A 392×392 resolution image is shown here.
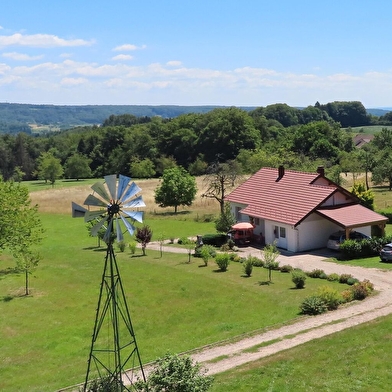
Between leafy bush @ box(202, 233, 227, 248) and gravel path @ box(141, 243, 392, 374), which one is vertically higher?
gravel path @ box(141, 243, 392, 374)

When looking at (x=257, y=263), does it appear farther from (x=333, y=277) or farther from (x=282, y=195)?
(x=282, y=195)

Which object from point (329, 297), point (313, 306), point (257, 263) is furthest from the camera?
point (257, 263)

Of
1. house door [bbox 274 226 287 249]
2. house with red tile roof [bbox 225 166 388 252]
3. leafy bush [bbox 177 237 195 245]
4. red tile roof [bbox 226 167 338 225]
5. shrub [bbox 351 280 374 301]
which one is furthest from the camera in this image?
leafy bush [bbox 177 237 195 245]

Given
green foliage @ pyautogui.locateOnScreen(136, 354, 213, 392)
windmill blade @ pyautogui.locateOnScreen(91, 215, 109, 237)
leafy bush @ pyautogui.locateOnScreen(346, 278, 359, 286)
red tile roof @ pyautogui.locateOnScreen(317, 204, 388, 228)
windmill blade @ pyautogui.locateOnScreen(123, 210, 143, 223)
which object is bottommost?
leafy bush @ pyautogui.locateOnScreen(346, 278, 359, 286)

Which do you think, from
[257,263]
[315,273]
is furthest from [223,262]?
[315,273]

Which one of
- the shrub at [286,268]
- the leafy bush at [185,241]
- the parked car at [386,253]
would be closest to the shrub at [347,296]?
the shrub at [286,268]

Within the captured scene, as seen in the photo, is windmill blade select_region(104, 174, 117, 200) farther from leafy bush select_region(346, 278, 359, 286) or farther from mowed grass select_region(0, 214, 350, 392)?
leafy bush select_region(346, 278, 359, 286)

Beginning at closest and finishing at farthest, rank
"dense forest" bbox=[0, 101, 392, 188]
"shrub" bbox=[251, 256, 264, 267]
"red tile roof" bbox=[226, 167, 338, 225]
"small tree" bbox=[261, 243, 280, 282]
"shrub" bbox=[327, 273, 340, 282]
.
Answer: "shrub" bbox=[327, 273, 340, 282]
"small tree" bbox=[261, 243, 280, 282]
"shrub" bbox=[251, 256, 264, 267]
"red tile roof" bbox=[226, 167, 338, 225]
"dense forest" bbox=[0, 101, 392, 188]

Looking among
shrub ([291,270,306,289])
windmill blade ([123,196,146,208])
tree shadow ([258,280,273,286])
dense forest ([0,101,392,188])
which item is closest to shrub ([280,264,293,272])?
tree shadow ([258,280,273,286])
